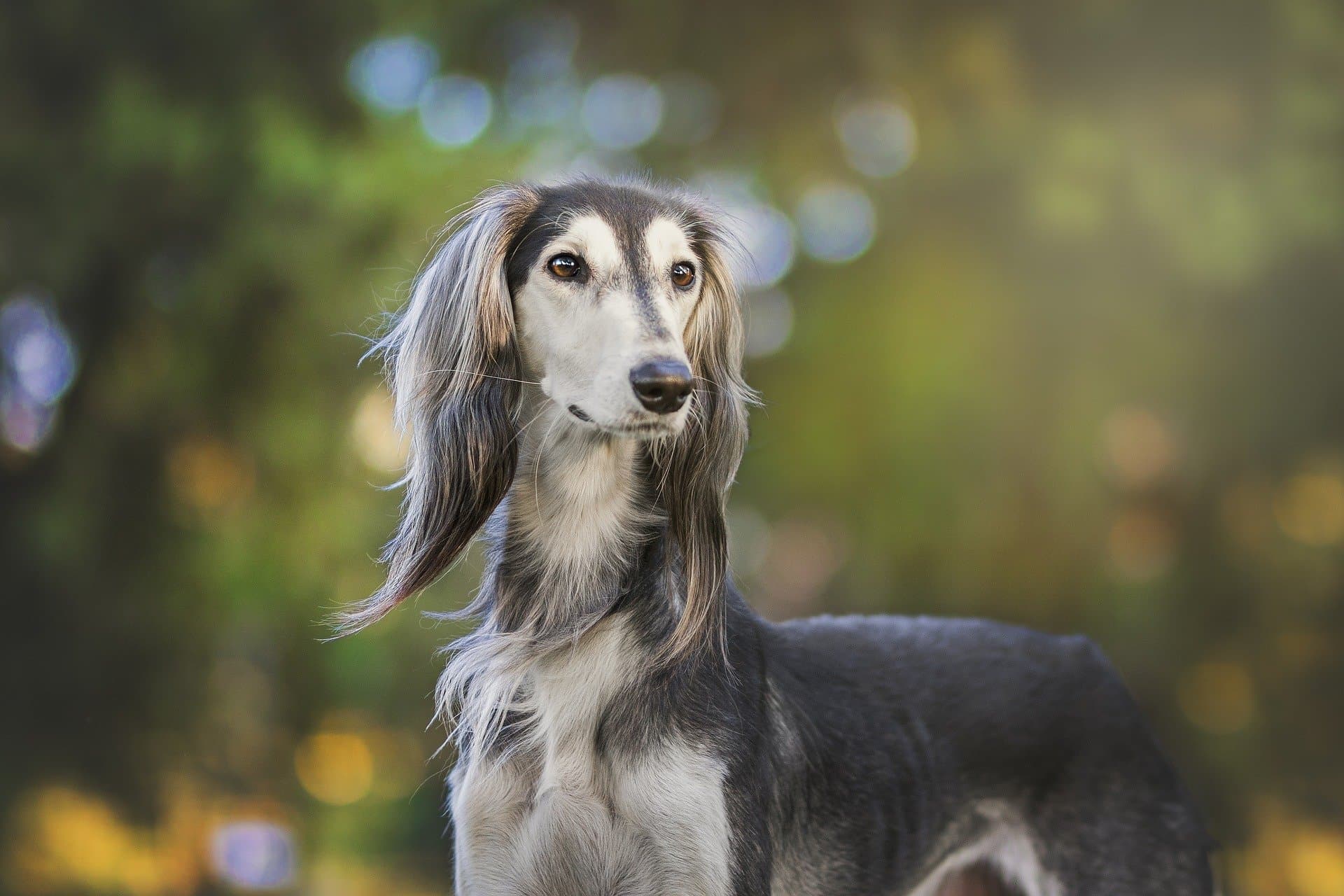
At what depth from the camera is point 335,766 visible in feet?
25.1

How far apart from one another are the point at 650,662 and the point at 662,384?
636 millimetres

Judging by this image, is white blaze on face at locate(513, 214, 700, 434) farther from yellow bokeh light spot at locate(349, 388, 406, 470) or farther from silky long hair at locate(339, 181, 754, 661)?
yellow bokeh light spot at locate(349, 388, 406, 470)

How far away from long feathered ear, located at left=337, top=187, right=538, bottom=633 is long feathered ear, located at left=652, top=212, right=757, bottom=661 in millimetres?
374

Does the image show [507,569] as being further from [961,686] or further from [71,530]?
[71,530]

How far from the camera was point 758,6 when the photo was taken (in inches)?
310

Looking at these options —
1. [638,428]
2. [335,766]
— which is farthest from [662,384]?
[335,766]

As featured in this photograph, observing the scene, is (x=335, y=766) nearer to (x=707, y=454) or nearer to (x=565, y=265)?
(x=707, y=454)

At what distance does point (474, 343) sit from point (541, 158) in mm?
5053

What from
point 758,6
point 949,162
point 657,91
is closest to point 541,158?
point 657,91

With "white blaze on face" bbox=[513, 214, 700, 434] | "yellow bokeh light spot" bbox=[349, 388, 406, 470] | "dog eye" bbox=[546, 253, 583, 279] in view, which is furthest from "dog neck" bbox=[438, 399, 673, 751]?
"yellow bokeh light spot" bbox=[349, 388, 406, 470]

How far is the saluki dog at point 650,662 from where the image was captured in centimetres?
256

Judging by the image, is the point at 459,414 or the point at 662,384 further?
the point at 459,414

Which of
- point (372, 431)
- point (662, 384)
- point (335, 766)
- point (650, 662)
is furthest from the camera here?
point (335, 766)

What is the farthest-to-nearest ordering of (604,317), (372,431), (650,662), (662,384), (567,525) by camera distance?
1. (372,431)
2. (567,525)
3. (650,662)
4. (604,317)
5. (662,384)
